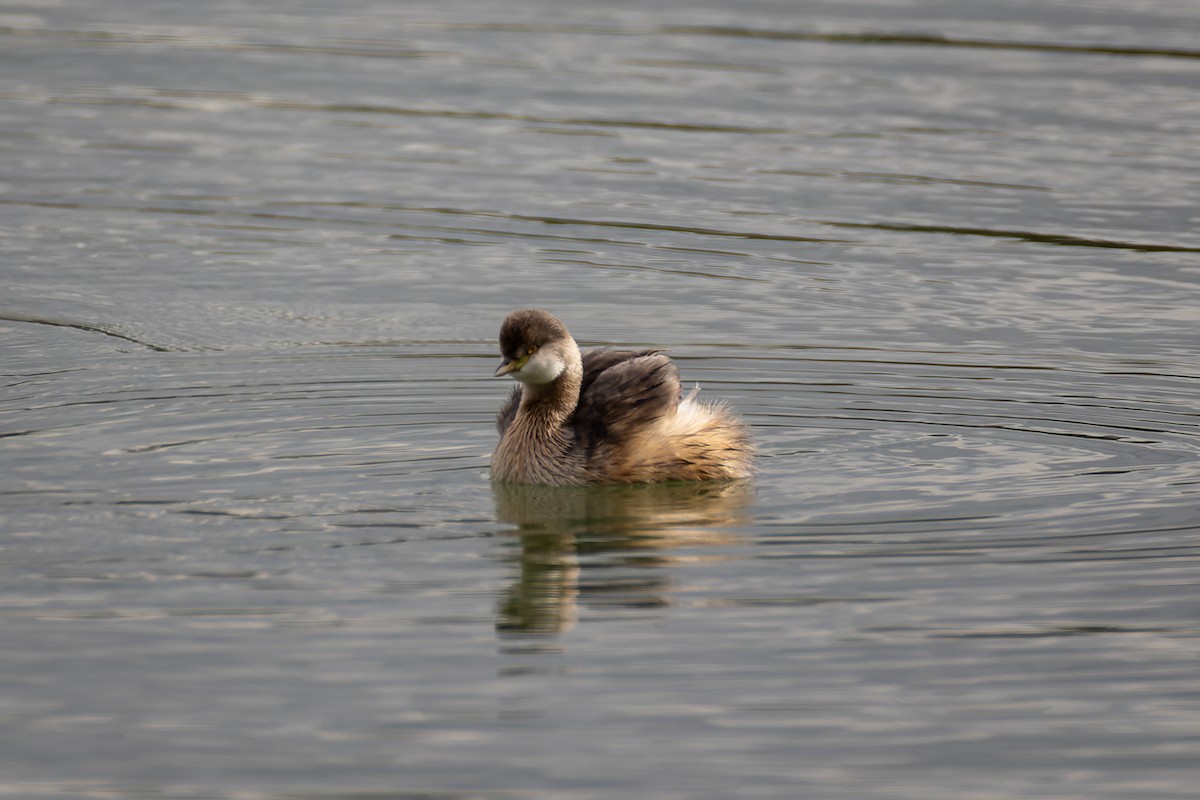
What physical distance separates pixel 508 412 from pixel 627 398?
2.28 feet

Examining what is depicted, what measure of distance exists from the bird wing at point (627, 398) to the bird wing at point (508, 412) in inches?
15.8

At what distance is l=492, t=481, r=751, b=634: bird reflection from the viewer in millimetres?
7555

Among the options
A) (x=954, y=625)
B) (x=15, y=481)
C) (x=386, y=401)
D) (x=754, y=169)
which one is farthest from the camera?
(x=754, y=169)

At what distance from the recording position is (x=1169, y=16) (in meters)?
21.9

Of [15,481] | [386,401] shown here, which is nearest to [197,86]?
[386,401]

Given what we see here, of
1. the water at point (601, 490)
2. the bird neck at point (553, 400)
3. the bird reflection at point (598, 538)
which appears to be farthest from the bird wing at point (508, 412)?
Result: the bird reflection at point (598, 538)

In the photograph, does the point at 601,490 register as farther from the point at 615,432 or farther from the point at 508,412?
the point at 508,412

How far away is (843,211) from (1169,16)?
8.71 metres

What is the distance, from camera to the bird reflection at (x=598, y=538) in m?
7.55

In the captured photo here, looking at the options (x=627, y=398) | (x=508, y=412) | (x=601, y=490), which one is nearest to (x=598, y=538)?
(x=601, y=490)

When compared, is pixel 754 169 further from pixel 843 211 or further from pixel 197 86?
pixel 197 86

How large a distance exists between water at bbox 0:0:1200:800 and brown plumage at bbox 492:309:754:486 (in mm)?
125

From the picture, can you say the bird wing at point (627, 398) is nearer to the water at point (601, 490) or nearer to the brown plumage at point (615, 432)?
the brown plumage at point (615, 432)

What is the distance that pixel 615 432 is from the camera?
30.6 ft
